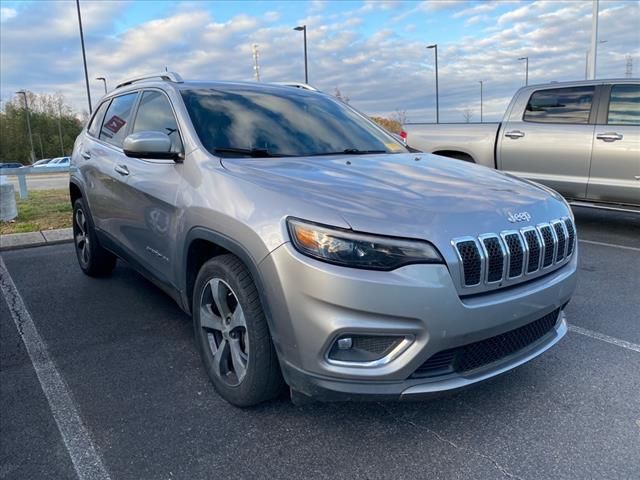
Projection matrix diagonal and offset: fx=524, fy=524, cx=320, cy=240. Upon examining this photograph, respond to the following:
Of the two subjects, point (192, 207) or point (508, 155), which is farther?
point (508, 155)

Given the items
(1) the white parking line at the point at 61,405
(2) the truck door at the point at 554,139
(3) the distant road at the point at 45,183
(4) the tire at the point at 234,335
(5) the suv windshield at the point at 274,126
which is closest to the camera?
(1) the white parking line at the point at 61,405

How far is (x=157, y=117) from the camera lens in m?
3.65

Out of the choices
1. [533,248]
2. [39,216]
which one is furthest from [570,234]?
[39,216]

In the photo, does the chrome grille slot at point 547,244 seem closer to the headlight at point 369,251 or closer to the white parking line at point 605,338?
the headlight at point 369,251

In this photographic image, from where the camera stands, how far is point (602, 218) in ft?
26.5

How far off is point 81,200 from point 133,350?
212 cm

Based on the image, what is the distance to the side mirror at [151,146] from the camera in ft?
9.89

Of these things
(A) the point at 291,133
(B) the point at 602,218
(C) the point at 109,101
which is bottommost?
(B) the point at 602,218

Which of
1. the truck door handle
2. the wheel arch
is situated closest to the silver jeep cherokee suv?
the truck door handle

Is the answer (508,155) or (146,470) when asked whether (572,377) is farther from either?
(508,155)

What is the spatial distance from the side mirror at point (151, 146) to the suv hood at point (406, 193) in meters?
0.42

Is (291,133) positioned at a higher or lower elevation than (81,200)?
higher

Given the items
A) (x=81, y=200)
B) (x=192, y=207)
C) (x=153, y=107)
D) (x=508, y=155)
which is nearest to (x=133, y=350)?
(x=192, y=207)

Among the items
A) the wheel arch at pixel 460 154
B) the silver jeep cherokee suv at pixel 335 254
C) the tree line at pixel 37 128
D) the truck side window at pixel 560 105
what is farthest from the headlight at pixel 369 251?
the tree line at pixel 37 128
